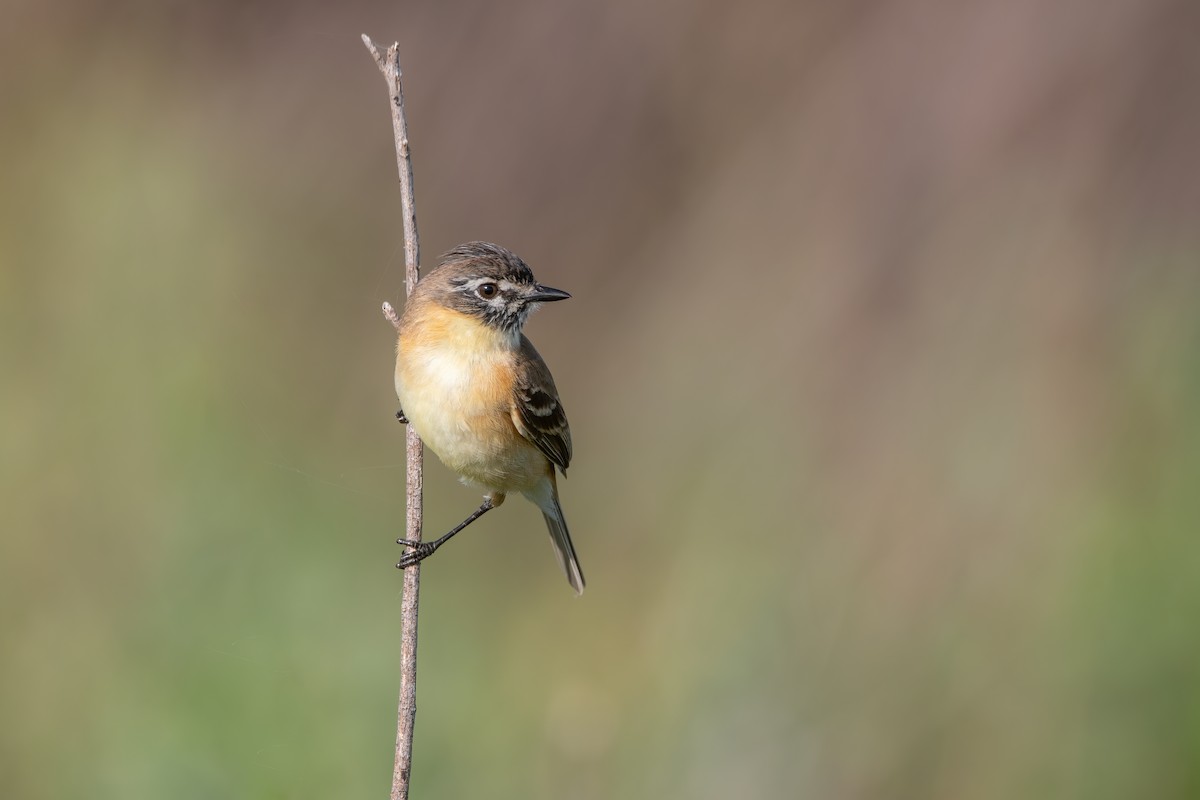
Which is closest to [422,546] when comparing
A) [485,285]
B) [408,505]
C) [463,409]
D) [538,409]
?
[463,409]

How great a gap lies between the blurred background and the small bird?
122 centimetres

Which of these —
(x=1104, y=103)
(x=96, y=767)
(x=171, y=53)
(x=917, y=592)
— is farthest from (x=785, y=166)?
(x=96, y=767)

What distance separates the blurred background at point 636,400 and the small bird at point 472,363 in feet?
4.00

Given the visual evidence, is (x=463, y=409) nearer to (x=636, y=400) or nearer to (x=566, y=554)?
(x=566, y=554)

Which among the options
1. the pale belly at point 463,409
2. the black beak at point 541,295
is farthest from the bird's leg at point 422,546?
the black beak at point 541,295

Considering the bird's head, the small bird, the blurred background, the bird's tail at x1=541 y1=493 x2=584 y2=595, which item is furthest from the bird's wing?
the blurred background

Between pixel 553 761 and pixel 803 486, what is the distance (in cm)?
234

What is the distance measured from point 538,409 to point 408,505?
1.26 metres

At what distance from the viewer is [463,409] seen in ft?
14.2

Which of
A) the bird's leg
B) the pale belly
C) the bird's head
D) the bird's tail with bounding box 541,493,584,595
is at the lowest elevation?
the bird's tail with bounding box 541,493,584,595

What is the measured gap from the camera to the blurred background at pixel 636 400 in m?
5.11

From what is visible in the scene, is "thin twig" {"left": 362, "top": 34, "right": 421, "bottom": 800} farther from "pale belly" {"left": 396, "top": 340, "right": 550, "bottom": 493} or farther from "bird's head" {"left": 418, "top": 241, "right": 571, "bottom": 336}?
"bird's head" {"left": 418, "top": 241, "right": 571, "bottom": 336}

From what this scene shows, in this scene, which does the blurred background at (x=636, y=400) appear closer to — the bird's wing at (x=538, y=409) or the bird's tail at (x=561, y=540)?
the bird's tail at (x=561, y=540)

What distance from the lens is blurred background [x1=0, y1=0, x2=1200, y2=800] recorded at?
16.8ft
